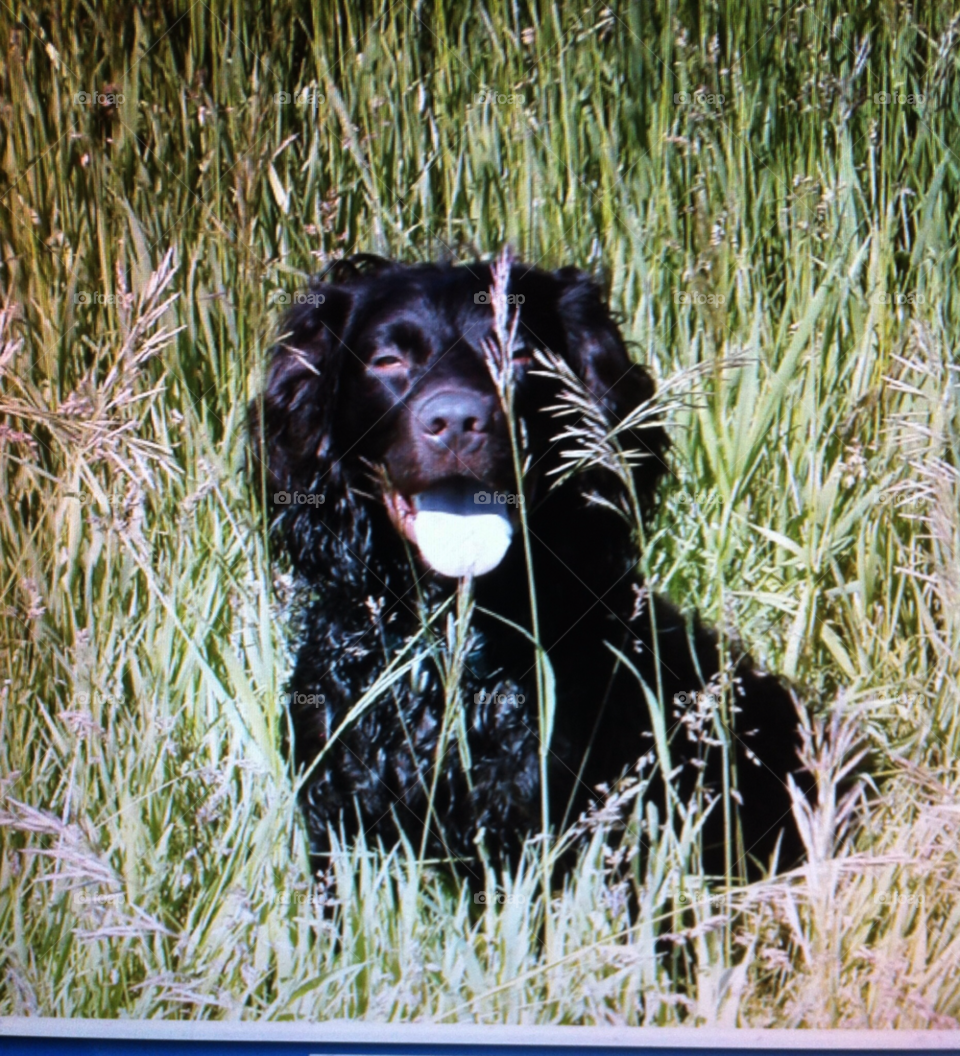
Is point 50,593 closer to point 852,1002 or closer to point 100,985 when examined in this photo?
point 100,985

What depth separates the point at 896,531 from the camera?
7.29ft

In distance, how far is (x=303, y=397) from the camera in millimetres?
2193

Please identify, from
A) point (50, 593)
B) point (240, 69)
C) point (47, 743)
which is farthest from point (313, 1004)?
point (240, 69)
